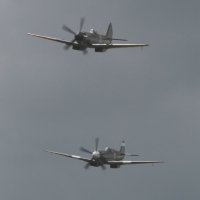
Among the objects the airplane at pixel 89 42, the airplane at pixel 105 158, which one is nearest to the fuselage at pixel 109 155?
the airplane at pixel 105 158

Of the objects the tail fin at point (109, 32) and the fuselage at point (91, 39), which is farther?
the tail fin at point (109, 32)

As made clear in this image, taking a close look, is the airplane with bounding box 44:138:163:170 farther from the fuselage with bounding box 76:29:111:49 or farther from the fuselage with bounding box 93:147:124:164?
the fuselage with bounding box 76:29:111:49

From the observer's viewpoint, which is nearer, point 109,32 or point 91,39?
point 91,39

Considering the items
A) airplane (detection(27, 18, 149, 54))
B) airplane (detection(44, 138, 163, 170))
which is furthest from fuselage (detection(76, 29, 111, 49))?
airplane (detection(44, 138, 163, 170))

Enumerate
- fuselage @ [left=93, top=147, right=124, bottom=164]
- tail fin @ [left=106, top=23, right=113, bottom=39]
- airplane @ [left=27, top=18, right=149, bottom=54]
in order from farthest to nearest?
1. tail fin @ [left=106, top=23, right=113, bottom=39]
2. fuselage @ [left=93, top=147, right=124, bottom=164]
3. airplane @ [left=27, top=18, right=149, bottom=54]

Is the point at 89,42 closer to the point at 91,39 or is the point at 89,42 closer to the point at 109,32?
the point at 91,39

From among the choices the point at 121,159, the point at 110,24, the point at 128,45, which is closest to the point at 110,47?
the point at 128,45

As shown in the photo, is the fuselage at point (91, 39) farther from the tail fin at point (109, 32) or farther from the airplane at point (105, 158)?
the airplane at point (105, 158)

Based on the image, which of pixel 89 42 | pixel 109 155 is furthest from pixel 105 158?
pixel 89 42

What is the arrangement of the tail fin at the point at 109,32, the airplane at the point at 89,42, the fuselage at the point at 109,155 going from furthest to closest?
the tail fin at the point at 109,32 < the fuselage at the point at 109,155 < the airplane at the point at 89,42

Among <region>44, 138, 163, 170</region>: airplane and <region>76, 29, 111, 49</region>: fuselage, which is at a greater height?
<region>76, 29, 111, 49</region>: fuselage

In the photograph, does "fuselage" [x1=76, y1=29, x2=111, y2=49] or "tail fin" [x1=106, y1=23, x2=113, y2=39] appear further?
"tail fin" [x1=106, y1=23, x2=113, y2=39]

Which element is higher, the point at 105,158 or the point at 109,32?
the point at 109,32

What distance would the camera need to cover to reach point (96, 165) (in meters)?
135
